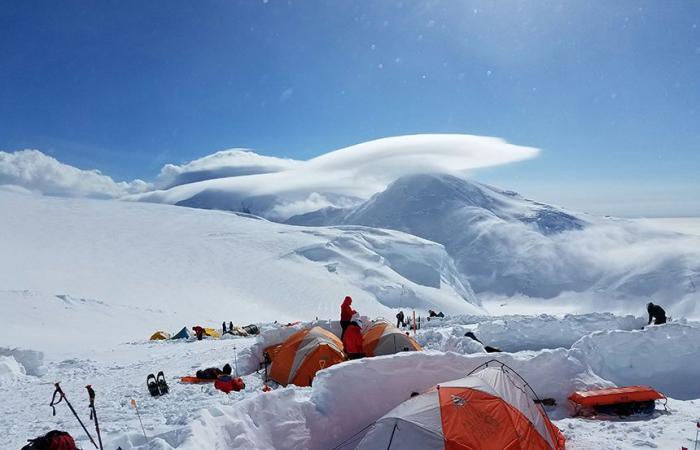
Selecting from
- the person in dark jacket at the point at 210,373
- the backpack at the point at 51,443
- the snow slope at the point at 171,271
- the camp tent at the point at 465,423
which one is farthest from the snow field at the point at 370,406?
the snow slope at the point at 171,271

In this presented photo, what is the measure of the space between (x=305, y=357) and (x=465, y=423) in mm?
6328

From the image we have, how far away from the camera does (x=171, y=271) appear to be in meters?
45.2

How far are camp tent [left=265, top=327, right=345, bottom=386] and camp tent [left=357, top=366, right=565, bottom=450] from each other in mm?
5426

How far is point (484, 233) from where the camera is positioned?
192000 millimetres

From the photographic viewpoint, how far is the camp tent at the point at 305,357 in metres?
11.7

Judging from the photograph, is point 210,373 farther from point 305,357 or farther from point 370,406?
point 370,406

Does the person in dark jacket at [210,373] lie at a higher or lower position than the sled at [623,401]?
lower

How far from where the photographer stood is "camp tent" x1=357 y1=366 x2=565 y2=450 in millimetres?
5969

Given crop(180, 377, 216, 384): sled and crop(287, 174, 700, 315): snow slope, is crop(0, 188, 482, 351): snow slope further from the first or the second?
crop(287, 174, 700, 315): snow slope

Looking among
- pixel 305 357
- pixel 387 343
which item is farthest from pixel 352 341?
pixel 305 357

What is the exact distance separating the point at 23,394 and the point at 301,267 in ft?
141

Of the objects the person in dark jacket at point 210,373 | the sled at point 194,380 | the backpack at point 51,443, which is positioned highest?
the backpack at point 51,443

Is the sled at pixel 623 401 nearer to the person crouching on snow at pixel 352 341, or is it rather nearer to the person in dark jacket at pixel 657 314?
the person crouching on snow at pixel 352 341

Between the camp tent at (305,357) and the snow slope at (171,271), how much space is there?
42.1ft
